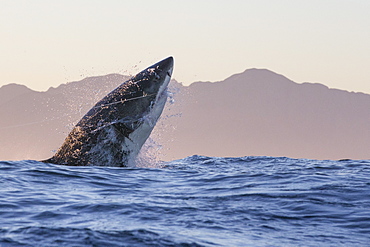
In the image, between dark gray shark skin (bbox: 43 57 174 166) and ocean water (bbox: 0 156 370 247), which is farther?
dark gray shark skin (bbox: 43 57 174 166)

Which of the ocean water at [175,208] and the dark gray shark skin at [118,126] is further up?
the dark gray shark skin at [118,126]

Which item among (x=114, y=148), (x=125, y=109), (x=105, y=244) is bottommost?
(x=105, y=244)

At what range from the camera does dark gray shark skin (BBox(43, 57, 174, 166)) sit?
41.4 ft

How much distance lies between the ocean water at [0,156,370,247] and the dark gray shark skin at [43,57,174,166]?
47 centimetres

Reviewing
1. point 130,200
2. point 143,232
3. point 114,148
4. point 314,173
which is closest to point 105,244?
point 143,232

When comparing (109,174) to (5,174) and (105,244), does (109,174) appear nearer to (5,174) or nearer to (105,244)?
(5,174)

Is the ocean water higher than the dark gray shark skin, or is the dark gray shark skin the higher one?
the dark gray shark skin

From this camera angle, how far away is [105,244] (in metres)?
5.92

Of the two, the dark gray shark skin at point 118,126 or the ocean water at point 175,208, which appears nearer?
the ocean water at point 175,208

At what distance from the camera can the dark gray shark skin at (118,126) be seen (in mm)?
12633

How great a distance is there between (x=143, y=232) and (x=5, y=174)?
629cm

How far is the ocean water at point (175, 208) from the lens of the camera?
6402 millimetres

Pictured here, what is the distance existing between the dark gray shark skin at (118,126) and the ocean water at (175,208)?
467 millimetres

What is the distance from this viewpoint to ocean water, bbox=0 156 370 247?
21.0ft
